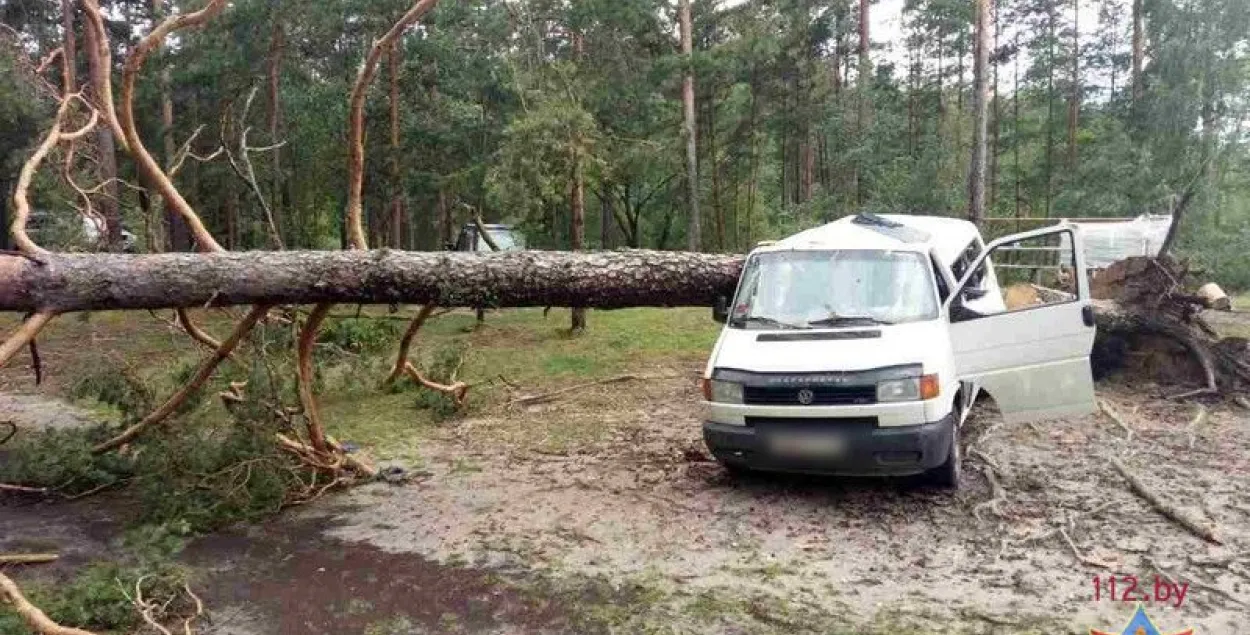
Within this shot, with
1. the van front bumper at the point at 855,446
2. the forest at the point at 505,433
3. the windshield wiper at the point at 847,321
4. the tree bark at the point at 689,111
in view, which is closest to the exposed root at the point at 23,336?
the forest at the point at 505,433

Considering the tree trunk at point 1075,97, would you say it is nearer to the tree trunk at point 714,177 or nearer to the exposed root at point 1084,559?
the tree trunk at point 714,177

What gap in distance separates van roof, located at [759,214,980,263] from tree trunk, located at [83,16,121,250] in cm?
546

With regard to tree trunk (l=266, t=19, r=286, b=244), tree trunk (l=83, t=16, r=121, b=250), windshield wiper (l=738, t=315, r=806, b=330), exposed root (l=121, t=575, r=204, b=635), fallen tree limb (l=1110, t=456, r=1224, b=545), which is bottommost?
fallen tree limb (l=1110, t=456, r=1224, b=545)

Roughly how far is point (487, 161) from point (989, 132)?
67.5 feet

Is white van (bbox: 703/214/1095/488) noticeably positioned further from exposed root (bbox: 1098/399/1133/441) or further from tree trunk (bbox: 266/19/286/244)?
tree trunk (bbox: 266/19/286/244)

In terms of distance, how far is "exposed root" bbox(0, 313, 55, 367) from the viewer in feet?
17.2

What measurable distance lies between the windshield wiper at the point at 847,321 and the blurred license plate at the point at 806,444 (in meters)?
0.95

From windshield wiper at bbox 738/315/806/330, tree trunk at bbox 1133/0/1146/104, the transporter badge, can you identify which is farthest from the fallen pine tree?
tree trunk at bbox 1133/0/1146/104

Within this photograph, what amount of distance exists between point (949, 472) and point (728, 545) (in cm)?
A: 184

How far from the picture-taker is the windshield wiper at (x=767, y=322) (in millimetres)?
6500

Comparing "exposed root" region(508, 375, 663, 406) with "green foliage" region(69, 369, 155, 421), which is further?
"exposed root" region(508, 375, 663, 406)

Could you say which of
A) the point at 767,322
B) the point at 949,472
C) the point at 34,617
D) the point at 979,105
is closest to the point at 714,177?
the point at 979,105

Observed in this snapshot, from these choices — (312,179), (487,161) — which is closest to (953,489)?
(487,161)

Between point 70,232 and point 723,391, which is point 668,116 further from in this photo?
point 723,391
